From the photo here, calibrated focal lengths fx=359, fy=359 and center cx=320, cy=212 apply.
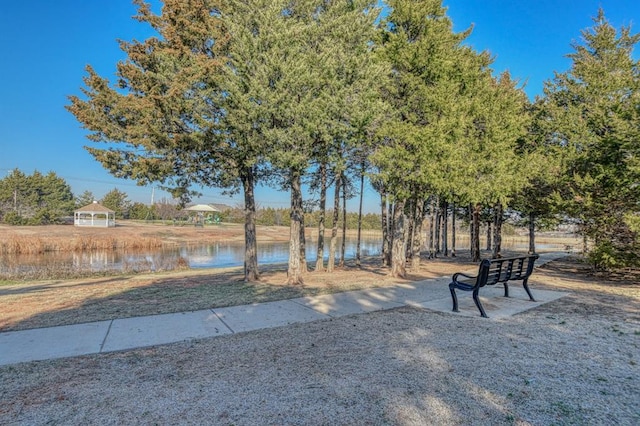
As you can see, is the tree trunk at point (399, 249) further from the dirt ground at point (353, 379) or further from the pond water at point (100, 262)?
the pond water at point (100, 262)

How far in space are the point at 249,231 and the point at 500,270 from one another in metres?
6.81

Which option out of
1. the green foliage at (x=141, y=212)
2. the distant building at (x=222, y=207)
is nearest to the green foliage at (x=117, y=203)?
the green foliage at (x=141, y=212)

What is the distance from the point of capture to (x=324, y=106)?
803 centimetres

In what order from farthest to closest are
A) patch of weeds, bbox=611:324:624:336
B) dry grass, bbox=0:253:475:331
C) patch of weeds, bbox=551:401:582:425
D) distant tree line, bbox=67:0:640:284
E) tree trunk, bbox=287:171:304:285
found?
tree trunk, bbox=287:171:304:285, distant tree line, bbox=67:0:640:284, dry grass, bbox=0:253:475:331, patch of weeds, bbox=611:324:624:336, patch of weeds, bbox=551:401:582:425

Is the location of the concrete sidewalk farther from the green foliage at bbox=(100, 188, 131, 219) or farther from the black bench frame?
the green foliage at bbox=(100, 188, 131, 219)

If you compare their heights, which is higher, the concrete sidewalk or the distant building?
the distant building

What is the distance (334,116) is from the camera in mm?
8320

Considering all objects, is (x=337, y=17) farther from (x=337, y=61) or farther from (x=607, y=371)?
(x=607, y=371)

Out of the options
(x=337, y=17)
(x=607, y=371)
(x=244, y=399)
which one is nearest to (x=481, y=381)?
(x=607, y=371)

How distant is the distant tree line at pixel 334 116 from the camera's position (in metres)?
7.99

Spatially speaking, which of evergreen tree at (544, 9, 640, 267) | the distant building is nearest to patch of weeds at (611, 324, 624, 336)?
evergreen tree at (544, 9, 640, 267)

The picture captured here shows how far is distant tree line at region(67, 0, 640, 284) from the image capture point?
26.2 feet

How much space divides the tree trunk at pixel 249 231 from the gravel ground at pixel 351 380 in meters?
5.58

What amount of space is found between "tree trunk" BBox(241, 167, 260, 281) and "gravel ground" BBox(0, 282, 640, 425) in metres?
5.58
